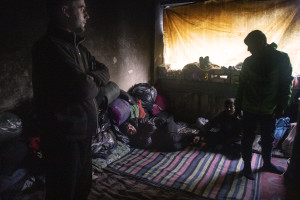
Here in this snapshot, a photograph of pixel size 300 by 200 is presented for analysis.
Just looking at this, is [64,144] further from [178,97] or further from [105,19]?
[178,97]

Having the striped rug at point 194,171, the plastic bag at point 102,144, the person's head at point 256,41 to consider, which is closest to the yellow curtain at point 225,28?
the person's head at point 256,41

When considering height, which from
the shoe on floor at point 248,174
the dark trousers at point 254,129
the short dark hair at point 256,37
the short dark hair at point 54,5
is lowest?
the shoe on floor at point 248,174

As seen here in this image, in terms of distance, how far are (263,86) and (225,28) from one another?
2986 millimetres

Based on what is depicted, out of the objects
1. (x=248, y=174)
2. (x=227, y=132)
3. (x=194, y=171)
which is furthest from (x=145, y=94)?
(x=248, y=174)

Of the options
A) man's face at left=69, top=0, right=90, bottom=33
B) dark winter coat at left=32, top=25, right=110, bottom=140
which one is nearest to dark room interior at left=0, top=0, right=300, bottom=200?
dark winter coat at left=32, top=25, right=110, bottom=140

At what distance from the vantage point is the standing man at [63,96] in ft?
5.68

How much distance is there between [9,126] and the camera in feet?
9.37

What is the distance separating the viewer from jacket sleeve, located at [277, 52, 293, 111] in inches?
120

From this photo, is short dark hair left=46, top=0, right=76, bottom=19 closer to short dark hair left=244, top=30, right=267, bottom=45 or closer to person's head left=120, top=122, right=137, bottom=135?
short dark hair left=244, top=30, right=267, bottom=45

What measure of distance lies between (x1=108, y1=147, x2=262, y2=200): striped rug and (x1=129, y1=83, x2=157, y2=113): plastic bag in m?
1.38

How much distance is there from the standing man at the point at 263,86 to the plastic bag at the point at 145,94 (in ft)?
8.64

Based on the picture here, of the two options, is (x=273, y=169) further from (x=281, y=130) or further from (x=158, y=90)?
(x=158, y=90)

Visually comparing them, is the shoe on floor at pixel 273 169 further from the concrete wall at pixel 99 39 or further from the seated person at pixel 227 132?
the concrete wall at pixel 99 39

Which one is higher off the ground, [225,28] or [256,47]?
[225,28]
